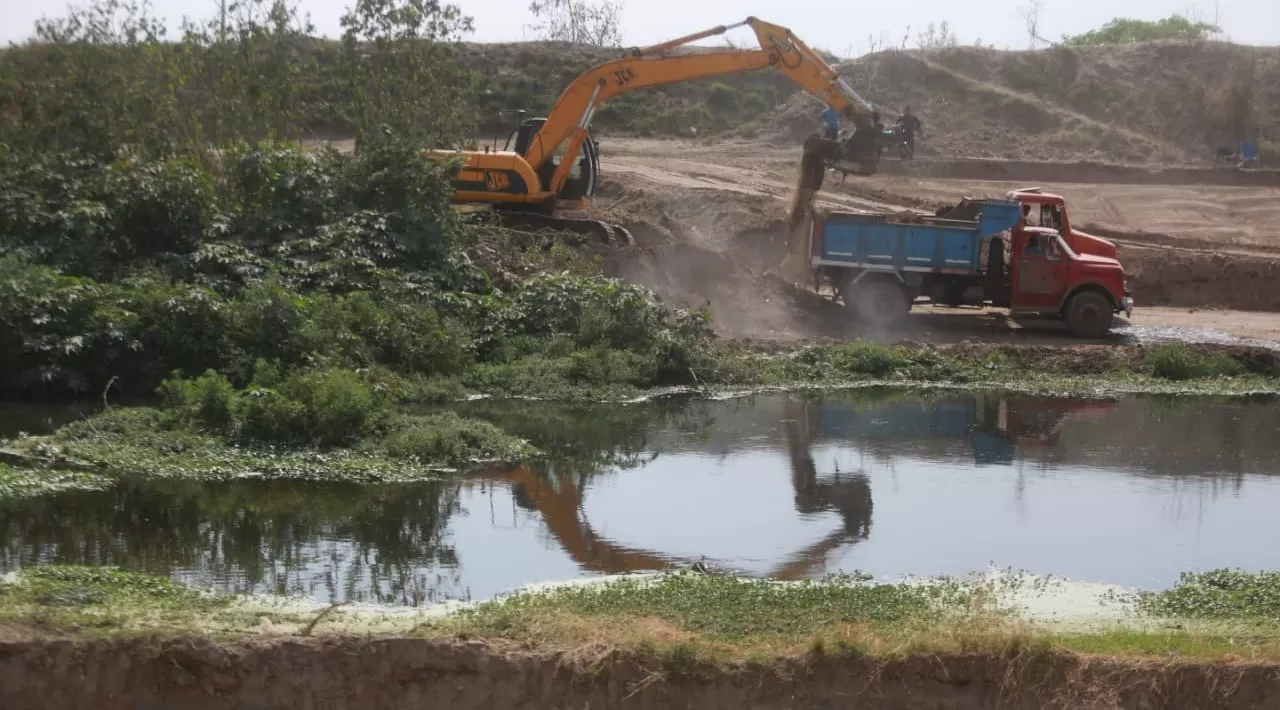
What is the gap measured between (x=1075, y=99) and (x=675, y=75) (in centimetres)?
2421

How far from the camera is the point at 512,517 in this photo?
1353 cm

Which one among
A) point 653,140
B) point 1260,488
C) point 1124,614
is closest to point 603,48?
point 653,140

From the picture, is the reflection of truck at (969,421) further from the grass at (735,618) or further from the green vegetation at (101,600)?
the green vegetation at (101,600)

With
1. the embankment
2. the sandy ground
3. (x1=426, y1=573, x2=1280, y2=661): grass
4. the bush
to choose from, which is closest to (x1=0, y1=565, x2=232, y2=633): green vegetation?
(x1=426, y1=573, x2=1280, y2=661): grass

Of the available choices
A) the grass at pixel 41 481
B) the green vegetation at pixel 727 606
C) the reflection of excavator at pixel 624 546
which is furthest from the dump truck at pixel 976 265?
the green vegetation at pixel 727 606

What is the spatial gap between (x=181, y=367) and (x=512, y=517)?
24.9 ft

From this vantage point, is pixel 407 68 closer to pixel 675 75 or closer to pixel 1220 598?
pixel 675 75

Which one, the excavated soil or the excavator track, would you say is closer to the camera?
the excavated soil

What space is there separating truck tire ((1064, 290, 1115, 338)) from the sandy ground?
1.10 feet

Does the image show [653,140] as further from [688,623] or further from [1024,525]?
[688,623]

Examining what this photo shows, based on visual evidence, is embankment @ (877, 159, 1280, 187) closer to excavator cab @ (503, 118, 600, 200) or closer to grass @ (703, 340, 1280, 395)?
excavator cab @ (503, 118, 600, 200)

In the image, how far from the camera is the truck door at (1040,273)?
24891mm

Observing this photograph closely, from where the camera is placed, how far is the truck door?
24891 millimetres

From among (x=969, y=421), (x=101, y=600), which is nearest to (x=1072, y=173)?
(x=969, y=421)
